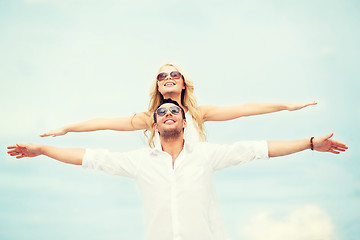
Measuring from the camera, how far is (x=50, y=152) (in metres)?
6.22

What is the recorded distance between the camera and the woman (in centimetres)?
845

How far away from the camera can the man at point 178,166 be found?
5.78 m

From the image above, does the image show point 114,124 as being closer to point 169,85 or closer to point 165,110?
point 169,85

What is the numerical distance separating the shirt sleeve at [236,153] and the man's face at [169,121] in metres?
0.56

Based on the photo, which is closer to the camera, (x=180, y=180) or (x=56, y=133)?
(x=180, y=180)

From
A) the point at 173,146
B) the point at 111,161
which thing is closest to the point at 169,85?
the point at 173,146

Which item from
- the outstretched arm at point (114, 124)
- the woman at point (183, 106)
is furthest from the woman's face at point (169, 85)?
the outstretched arm at point (114, 124)

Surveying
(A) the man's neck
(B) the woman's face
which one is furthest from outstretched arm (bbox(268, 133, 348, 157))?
(B) the woman's face

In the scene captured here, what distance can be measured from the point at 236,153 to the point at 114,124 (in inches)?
158

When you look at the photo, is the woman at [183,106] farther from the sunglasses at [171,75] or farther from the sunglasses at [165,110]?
the sunglasses at [165,110]

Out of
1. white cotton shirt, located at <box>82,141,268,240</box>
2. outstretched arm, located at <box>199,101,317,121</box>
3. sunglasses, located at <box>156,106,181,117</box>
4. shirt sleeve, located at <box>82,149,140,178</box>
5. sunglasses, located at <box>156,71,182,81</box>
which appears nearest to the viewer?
white cotton shirt, located at <box>82,141,268,240</box>

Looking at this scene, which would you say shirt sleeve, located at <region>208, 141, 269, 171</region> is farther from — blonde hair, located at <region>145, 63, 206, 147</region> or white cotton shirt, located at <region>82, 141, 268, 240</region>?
blonde hair, located at <region>145, 63, 206, 147</region>

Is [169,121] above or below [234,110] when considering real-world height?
below

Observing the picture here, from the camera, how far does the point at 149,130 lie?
8.88 meters
